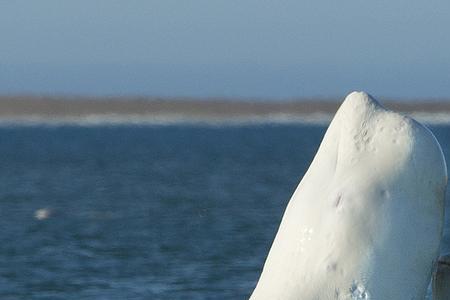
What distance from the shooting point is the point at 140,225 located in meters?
35.8

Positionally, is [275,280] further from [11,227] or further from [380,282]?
[11,227]

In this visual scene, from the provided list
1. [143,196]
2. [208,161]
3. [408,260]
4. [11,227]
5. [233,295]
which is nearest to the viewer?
[408,260]

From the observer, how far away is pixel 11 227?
35812 mm

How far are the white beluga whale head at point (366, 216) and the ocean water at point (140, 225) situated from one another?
42.2ft

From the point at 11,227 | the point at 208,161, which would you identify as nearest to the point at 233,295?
the point at 11,227

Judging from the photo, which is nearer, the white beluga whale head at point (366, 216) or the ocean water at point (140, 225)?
the white beluga whale head at point (366, 216)

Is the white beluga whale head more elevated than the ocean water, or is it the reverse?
the white beluga whale head

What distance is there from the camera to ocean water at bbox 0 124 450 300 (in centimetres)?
2286

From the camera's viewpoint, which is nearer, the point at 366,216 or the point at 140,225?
the point at 366,216

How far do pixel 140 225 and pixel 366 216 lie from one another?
93.8 feet

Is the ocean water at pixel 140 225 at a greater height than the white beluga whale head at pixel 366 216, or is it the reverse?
the white beluga whale head at pixel 366 216

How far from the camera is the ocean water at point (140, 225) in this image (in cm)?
2286

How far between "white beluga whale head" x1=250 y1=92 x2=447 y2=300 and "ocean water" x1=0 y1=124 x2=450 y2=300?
42.2ft

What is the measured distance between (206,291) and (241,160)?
54007 mm
